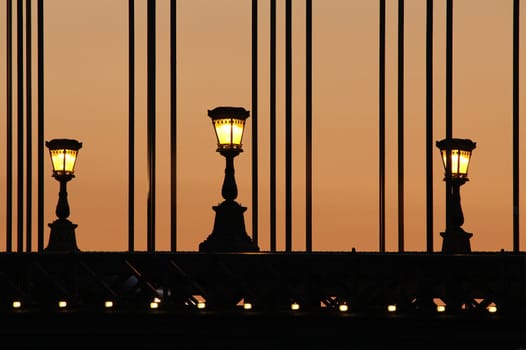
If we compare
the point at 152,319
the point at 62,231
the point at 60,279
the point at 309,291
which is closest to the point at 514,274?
the point at 309,291

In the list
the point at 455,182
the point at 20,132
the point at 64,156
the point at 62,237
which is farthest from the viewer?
the point at 20,132

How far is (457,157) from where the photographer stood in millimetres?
32000


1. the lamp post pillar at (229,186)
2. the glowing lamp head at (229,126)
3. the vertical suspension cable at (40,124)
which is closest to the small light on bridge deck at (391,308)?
the lamp post pillar at (229,186)

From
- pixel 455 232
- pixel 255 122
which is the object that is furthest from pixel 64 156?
pixel 455 232

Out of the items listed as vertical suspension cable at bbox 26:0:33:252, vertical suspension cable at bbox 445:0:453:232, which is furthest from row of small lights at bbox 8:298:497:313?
vertical suspension cable at bbox 26:0:33:252

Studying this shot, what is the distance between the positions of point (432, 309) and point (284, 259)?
2.38 metres

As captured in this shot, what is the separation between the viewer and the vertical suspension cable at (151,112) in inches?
1356

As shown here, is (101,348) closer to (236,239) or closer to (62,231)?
(236,239)

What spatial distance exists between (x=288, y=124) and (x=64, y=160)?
5126 mm

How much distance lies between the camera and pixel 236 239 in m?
25.7

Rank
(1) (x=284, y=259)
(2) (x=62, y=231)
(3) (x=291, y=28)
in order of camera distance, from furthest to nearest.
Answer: (3) (x=291, y=28), (2) (x=62, y=231), (1) (x=284, y=259)

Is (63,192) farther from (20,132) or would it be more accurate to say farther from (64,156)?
(20,132)

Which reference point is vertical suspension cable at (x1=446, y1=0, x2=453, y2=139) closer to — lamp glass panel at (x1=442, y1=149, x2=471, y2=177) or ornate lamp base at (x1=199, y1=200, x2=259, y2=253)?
lamp glass panel at (x1=442, y1=149, x2=471, y2=177)

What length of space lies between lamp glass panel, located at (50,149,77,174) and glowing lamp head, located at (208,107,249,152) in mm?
7519
